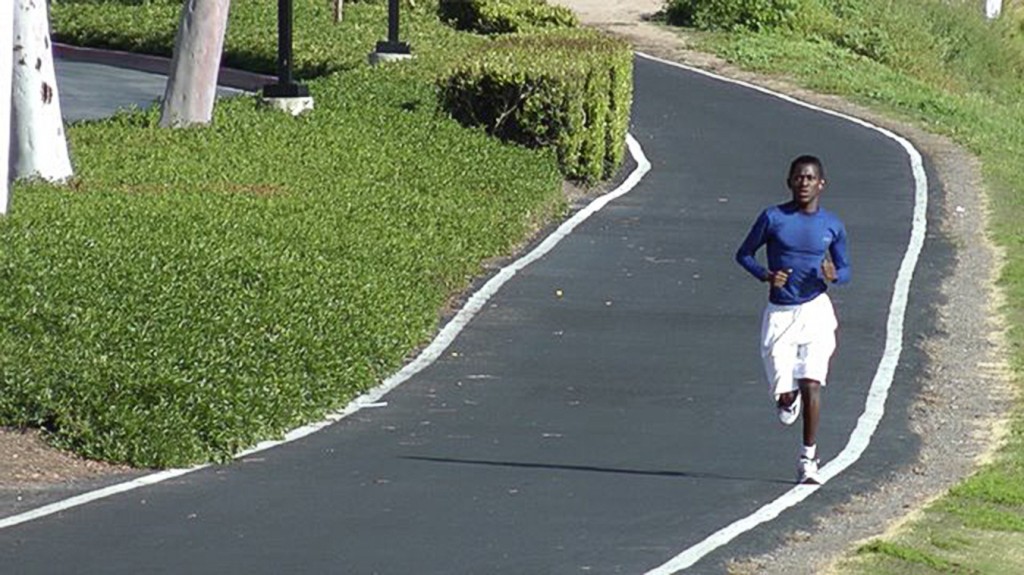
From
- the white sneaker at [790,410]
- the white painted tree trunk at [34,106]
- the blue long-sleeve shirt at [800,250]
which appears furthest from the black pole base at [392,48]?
the white sneaker at [790,410]

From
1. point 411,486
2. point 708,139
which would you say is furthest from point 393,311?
point 708,139

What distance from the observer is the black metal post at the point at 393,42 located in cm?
3038

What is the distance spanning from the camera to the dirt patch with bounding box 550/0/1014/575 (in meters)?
11.1

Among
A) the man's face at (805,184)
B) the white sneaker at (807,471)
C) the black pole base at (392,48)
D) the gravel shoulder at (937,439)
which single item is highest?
the man's face at (805,184)

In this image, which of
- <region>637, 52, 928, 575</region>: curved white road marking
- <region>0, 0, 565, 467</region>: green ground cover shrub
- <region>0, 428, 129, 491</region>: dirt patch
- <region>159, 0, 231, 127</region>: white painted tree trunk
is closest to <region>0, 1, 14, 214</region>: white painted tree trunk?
<region>0, 0, 565, 467</region>: green ground cover shrub

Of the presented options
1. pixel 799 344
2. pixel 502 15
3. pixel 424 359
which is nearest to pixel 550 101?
pixel 424 359

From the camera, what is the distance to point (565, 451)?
12969mm

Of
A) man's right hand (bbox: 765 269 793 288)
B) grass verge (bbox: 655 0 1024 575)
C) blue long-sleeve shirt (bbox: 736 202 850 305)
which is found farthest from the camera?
blue long-sleeve shirt (bbox: 736 202 850 305)

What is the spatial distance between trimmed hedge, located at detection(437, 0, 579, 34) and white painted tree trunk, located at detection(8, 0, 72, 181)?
14.3 m

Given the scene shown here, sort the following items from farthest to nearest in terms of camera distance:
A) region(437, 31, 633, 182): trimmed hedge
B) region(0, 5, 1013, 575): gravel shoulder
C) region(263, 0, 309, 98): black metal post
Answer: region(263, 0, 309, 98): black metal post
region(437, 31, 633, 182): trimmed hedge
region(0, 5, 1013, 575): gravel shoulder

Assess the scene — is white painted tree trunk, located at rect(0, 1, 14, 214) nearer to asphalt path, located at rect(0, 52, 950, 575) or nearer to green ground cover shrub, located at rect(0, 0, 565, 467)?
green ground cover shrub, located at rect(0, 0, 565, 467)

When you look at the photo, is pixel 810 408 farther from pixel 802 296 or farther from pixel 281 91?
pixel 281 91

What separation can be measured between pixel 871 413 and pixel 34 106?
926 cm

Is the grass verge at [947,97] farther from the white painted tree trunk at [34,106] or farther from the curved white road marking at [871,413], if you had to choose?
Answer: the white painted tree trunk at [34,106]
